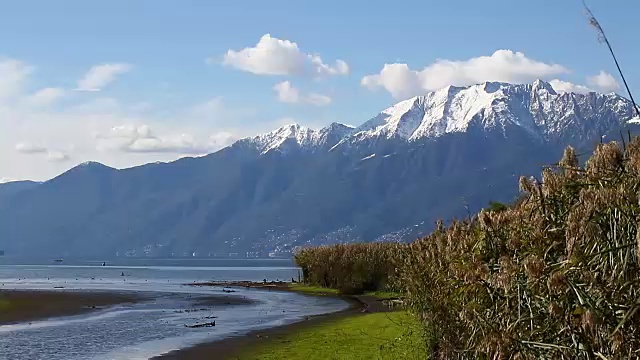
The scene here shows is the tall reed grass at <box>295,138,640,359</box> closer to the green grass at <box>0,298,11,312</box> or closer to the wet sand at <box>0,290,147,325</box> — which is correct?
the wet sand at <box>0,290,147,325</box>

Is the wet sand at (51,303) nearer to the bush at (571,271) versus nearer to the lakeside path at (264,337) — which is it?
the lakeside path at (264,337)

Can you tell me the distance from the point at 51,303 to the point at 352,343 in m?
36.8

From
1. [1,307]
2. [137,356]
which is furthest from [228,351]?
[1,307]

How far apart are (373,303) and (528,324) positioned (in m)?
50.6

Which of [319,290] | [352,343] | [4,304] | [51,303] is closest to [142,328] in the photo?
[352,343]

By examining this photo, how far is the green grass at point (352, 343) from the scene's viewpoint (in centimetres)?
2552

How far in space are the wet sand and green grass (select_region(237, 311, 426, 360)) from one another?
18715mm

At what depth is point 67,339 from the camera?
1436 inches

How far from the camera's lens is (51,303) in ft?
201

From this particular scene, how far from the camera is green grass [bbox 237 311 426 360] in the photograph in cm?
2552

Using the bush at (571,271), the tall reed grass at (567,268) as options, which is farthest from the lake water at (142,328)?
the bush at (571,271)

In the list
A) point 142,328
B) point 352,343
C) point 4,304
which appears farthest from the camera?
point 4,304

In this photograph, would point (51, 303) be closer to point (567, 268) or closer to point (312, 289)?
point (312, 289)

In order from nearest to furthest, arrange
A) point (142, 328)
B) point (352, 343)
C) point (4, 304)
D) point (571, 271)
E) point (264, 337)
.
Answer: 1. point (571, 271)
2. point (352, 343)
3. point (264, 337)
4. point (142, 328)
5. point (4, 304)
